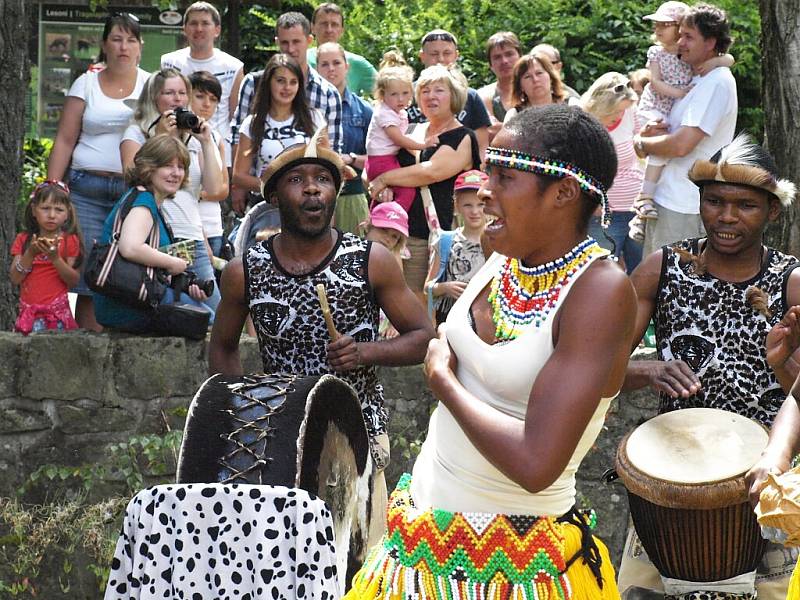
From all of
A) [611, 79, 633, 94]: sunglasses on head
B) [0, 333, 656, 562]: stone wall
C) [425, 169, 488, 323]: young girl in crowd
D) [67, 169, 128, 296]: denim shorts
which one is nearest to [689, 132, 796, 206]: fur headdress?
[0, 333, 656, 562]: stone wall

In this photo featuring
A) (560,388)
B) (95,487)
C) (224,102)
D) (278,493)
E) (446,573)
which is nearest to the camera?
(560,388)

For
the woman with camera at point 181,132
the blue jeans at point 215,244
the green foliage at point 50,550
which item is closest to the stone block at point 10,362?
the green foliage at point 50,550

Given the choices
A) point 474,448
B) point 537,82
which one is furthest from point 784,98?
point 474,448

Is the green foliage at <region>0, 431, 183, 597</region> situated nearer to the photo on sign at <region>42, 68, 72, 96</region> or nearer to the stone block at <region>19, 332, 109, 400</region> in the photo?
the stone block at <region>19, 332, 109, 400</region>

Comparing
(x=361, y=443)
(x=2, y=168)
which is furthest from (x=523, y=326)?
(x=2, y=168)

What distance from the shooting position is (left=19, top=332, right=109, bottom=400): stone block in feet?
22.1

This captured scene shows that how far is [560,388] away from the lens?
3.06m

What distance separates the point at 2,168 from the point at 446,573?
577 cm

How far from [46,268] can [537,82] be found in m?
3.28

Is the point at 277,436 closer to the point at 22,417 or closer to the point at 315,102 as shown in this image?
the point at 22,417

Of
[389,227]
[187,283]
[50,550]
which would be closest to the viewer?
[50,550]

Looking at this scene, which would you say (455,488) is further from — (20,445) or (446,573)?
(20,445)

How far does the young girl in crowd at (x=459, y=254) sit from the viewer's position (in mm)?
7230

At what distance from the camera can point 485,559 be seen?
10.7 ft
